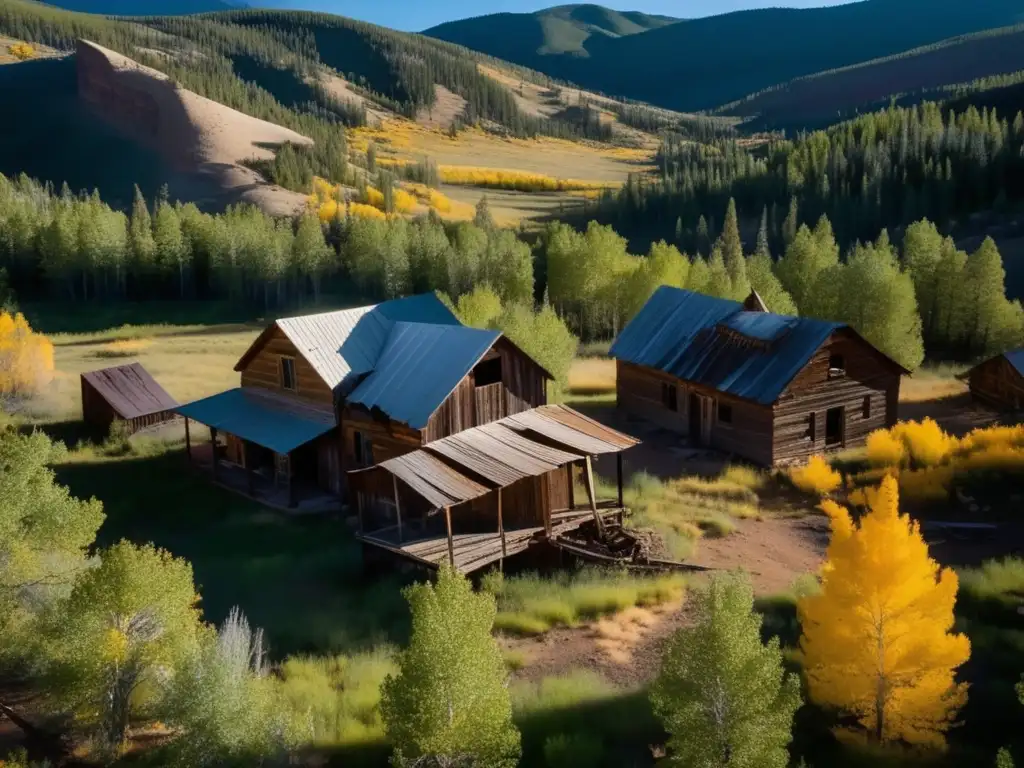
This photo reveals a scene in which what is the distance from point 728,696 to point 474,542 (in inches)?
408

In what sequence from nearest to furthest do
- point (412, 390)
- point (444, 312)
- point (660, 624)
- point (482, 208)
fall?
point (660, 624), point (412, 390), point (444, 312), point (482, 208)

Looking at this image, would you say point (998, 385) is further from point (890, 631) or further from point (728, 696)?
point (728, 696)

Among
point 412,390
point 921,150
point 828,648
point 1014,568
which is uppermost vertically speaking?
point 921,150

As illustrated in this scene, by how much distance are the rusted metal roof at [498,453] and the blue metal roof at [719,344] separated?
8.57 m

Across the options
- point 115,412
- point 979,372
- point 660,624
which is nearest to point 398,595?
point 660,624

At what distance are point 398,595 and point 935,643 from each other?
10.8 metres

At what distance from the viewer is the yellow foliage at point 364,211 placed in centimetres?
9144

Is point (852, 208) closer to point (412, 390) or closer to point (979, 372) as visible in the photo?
point (979, 372)

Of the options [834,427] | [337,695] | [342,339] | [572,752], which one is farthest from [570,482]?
[834,427]

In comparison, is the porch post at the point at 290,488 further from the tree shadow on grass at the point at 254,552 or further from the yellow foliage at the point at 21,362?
the yellow foliage at the point at 21,362

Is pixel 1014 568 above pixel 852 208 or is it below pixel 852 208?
below

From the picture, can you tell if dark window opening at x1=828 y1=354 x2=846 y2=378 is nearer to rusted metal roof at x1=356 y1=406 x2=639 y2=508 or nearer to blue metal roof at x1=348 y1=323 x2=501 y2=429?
rusted metal roof at x1=356 y1=406 x2=639 y2=508

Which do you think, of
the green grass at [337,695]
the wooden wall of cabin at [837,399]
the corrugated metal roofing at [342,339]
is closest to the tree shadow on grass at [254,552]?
the green grass at [337,695]

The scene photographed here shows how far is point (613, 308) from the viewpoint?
57125 mm
